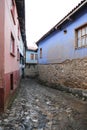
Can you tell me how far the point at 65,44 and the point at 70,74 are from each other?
92.0 inches

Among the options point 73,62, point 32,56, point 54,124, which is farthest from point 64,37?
point 32,56

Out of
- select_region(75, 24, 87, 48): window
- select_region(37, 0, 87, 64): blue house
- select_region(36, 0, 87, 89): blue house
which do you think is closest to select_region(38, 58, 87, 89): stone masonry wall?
select_region(36, 0, 87, 89): blue house

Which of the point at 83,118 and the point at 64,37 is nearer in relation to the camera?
the point at 83,118

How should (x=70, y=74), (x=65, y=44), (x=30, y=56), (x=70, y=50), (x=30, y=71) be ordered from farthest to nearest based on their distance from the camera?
1. (x=30, y=56)
2. (x=30, y=71)
3. (x=65, y=44)
4. (x=70, y=50)
5. (x=70, y=74)

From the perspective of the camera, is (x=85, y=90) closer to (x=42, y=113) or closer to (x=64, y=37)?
(x=42, y=113)

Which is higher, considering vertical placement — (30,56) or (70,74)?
(30,56)

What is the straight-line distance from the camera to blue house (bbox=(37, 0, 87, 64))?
1070cm

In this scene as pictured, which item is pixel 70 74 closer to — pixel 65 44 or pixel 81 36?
pixel 65 44

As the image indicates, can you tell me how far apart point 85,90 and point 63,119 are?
167 inches

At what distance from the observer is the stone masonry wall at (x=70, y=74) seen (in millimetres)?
10479

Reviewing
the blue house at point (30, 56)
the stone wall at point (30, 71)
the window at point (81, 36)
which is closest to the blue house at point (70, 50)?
the window at point (81, 36)

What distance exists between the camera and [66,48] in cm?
1305

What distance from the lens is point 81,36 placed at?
11.1 m

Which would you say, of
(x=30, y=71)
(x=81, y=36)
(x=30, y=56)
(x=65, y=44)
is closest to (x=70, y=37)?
(x=65, y=44)
